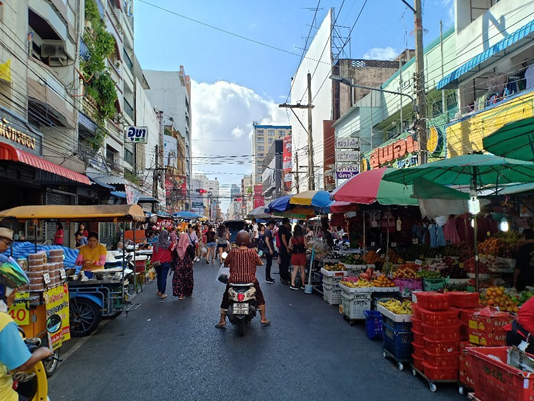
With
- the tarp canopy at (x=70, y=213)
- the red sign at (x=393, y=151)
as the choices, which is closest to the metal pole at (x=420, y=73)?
the red sign at (x=393, y=151)

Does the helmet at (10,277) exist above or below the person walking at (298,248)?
above

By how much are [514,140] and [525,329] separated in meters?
1.94

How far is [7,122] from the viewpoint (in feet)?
34.1

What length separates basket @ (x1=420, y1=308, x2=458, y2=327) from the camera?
181 inches

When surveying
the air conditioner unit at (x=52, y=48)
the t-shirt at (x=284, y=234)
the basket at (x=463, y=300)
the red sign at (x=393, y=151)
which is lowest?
the basket at (x=463, y=300)

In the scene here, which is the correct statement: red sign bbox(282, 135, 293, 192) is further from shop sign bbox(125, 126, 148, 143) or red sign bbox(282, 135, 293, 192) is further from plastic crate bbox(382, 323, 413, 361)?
plastic crate bbox(382, 323, 413, 361)

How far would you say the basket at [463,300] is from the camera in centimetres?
489

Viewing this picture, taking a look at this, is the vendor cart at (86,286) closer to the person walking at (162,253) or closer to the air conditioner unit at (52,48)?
the person walking at (162,253)

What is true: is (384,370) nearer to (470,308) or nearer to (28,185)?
(470,308)

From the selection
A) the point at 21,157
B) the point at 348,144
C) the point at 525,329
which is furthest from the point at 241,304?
the point at 348,144

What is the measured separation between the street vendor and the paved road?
1269 millimetres

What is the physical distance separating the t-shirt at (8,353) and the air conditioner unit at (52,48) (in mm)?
16985

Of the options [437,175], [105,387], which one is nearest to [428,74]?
[437,175]

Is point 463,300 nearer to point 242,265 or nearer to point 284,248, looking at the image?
point 242,265
